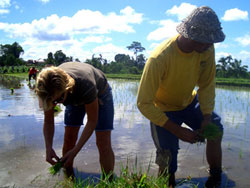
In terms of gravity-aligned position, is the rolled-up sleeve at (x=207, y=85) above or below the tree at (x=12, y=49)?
below

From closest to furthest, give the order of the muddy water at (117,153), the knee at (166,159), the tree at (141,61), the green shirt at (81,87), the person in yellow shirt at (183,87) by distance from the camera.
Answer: the green shirt at (81,87), the person in yellow shirt at (183,87), the knee at (166,159), the muddy water at (117,153), the tree at (141,61)

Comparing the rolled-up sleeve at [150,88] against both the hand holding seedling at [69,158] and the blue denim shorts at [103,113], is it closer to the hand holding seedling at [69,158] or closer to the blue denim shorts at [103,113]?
the blue denim shorts at [103,113]

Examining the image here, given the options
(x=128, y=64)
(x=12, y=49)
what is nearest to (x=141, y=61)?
(x=128, y=64)

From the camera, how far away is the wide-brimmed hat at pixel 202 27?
6.62 feet

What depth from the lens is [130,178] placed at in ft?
6.40

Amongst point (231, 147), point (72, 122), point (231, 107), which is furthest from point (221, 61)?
point (72, 122)

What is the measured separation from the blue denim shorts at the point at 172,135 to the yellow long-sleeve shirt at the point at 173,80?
7 cm

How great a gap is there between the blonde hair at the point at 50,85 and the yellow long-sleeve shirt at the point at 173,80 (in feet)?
2.27

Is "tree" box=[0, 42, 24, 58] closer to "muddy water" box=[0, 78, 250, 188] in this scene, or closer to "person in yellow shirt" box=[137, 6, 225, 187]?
"muddy water" box=[0, 78, 250, 188]

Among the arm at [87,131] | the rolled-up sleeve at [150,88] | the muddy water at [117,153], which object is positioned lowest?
the muddy water at [117,153]

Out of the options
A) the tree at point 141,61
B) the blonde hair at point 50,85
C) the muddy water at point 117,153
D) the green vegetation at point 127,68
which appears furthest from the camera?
the tree at point 141,61

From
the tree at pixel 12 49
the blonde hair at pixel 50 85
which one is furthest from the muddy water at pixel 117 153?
the tree at pixel 12 49

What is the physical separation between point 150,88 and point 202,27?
644 mm

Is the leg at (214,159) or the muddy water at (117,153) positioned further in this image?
the muddy water at (117,153)
